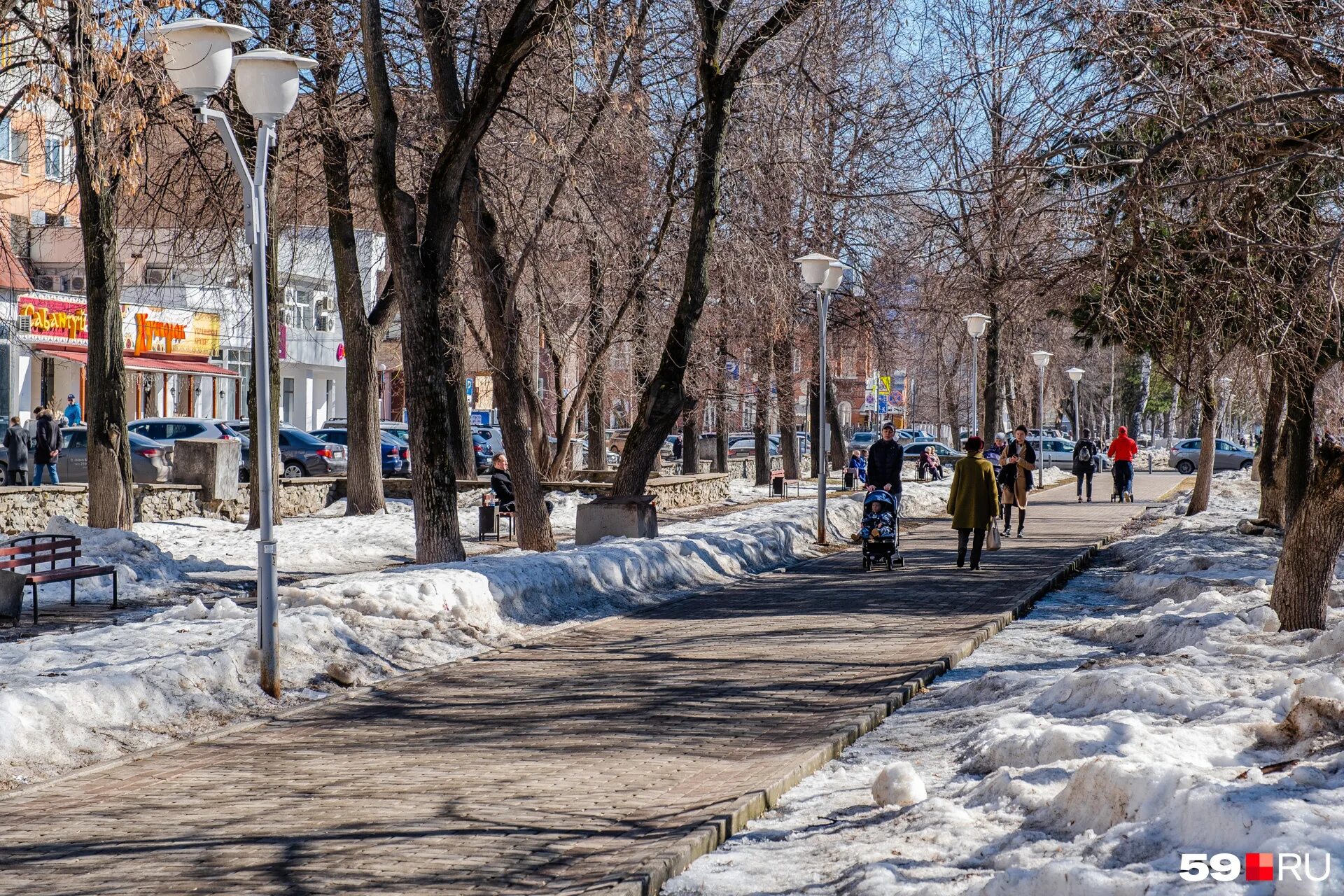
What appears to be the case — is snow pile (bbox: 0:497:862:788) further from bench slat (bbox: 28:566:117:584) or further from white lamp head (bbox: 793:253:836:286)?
white lamp head (bbox: 793:253:836:286)

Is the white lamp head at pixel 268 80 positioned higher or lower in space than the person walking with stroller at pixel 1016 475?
higher

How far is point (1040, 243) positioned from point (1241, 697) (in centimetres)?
470

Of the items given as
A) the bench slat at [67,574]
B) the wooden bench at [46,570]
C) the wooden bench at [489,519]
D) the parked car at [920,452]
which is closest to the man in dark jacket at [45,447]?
the wooden bench at [489,519]

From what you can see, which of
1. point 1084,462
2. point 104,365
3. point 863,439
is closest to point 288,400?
point 863,439

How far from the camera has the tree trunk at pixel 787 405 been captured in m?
37.9

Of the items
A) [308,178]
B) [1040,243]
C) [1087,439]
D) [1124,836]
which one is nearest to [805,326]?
[1087,439]

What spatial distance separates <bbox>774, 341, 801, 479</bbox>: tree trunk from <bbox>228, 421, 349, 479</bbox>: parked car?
12.5m

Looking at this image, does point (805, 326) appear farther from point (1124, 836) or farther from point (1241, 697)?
point (1124, 836)

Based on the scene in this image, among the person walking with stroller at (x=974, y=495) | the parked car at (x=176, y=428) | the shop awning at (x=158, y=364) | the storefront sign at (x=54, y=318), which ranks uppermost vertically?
the storefront sign at (x=54, y=318)

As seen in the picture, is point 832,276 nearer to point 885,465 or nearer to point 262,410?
point 885,465

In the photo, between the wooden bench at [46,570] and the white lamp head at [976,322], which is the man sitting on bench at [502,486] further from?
the white lamp head at [976,322]

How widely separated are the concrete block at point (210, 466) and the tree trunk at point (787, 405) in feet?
52.9

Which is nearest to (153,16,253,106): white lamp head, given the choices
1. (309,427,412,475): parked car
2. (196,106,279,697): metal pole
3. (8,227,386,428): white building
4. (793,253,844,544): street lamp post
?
(196,106,279,697): metal pole

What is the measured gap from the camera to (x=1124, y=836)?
5.02 metres
